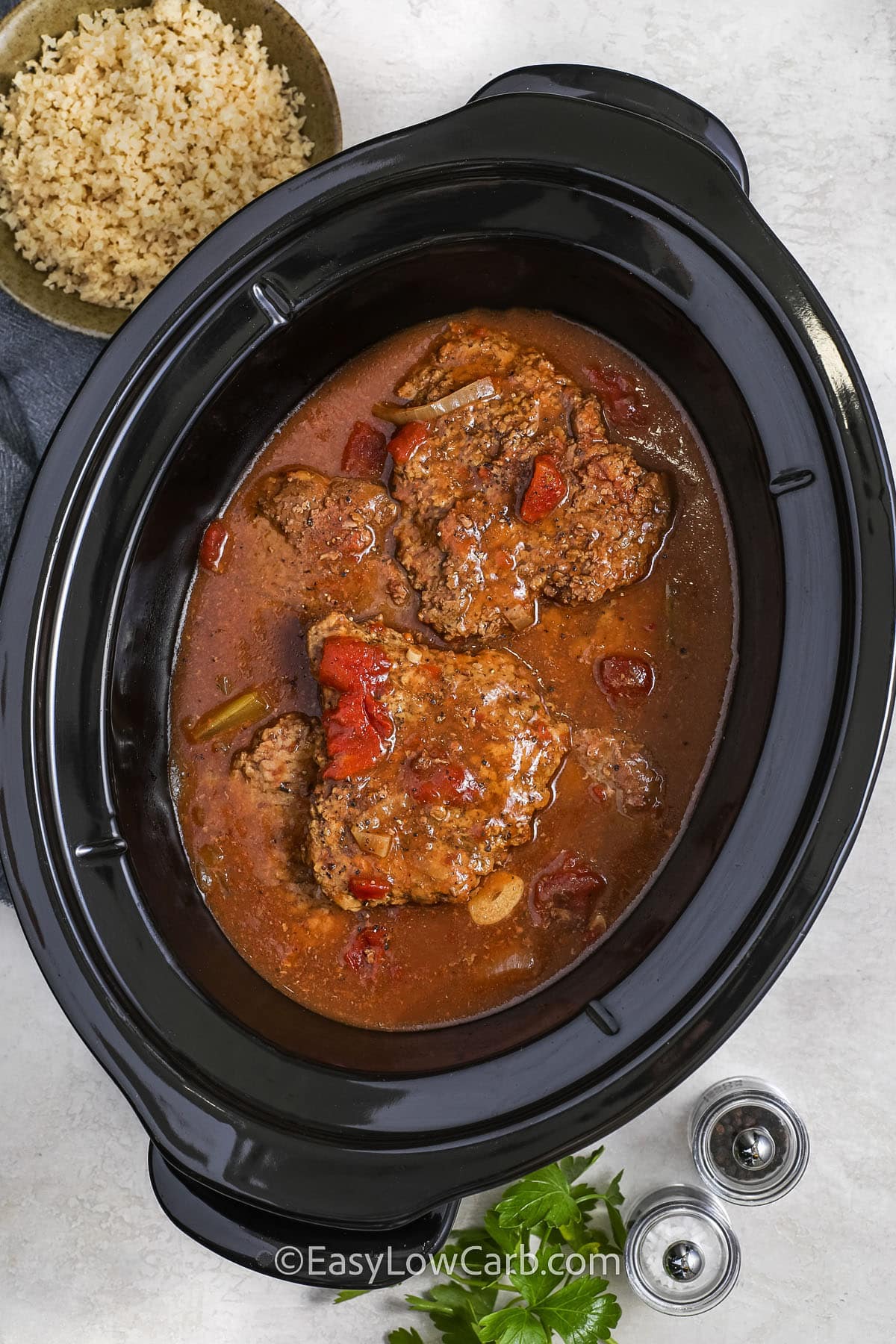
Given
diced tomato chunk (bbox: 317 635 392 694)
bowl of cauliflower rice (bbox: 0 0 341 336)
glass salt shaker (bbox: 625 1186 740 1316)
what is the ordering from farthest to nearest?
glass salt shaker (bbox: 625 1186 740 1316) → bowl of cauliflower rice (bbox: 0 0 341 336) → diced tomato chunk (bbox: 317 635 392 694)

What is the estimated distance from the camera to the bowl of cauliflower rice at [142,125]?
270cm

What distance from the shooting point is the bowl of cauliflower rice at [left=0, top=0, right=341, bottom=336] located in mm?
2695

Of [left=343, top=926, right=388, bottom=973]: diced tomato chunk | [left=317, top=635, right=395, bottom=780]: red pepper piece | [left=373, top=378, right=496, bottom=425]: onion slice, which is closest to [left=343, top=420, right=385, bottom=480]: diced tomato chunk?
[left=373, top=378, right=496, bottom=425]: onion slice

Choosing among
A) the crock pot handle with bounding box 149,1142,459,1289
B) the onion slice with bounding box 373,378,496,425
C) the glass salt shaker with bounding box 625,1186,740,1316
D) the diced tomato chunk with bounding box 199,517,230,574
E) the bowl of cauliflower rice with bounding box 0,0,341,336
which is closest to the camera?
the crock pot handle with bounding box 149,1142,459,1289

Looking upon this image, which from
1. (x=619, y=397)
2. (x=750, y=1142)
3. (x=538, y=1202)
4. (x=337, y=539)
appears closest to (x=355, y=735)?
(x=337, y=539)

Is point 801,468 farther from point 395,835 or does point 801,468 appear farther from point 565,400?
point 395,835

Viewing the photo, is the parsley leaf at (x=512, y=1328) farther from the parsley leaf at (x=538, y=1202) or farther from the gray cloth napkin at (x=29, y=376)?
the gray cloth napkin at (x=29, y=376)

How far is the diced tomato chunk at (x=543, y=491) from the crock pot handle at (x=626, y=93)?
2.22 feet

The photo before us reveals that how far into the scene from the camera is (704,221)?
212cm

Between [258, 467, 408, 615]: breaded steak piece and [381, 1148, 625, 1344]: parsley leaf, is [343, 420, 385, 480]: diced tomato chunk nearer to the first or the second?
[258, 467, 408, 615]: breaded steak piece

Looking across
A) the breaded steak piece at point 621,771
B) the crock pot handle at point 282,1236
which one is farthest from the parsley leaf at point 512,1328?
the breaded steak piece at point 621,771

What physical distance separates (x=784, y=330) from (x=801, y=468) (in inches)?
10.4

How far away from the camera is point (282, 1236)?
88.9 inches

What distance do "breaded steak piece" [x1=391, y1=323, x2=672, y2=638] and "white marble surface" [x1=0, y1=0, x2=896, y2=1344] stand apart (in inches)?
32.4
